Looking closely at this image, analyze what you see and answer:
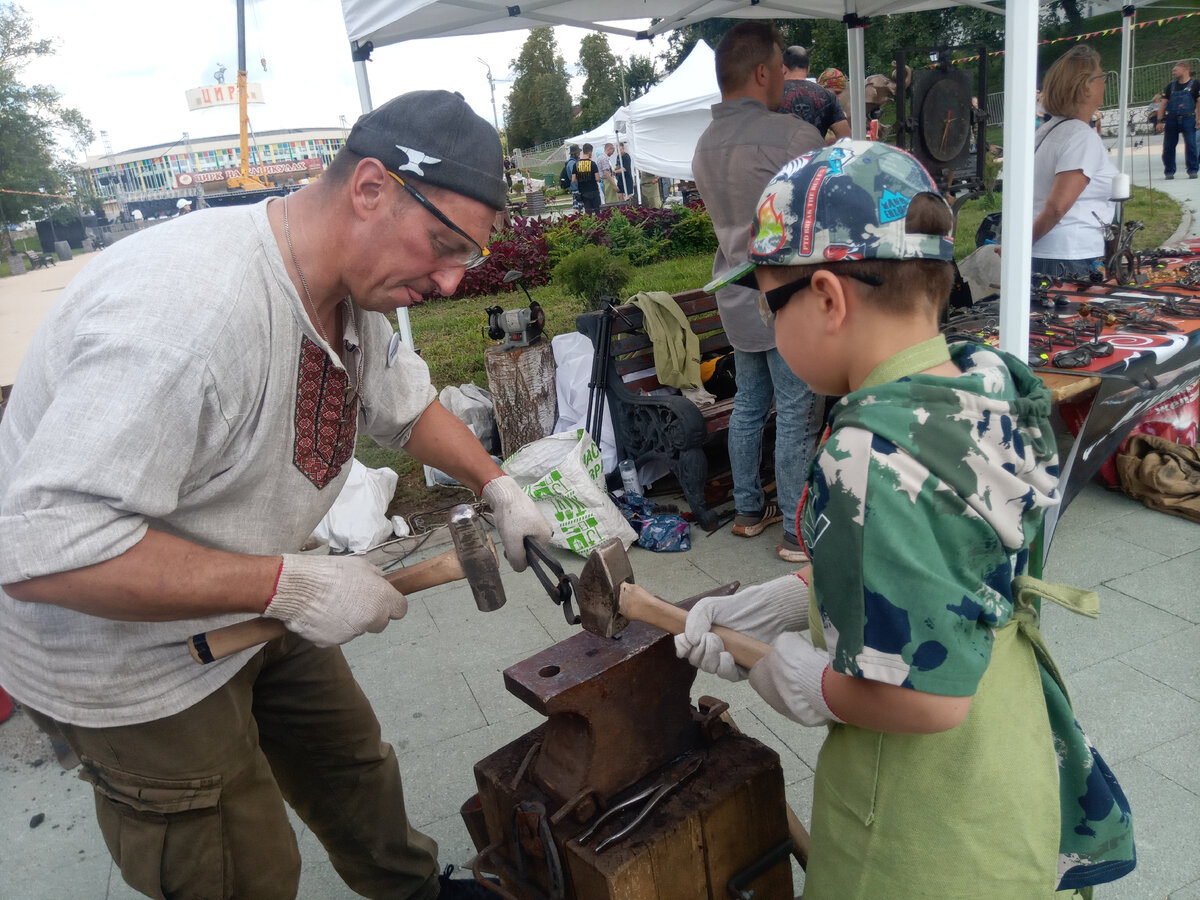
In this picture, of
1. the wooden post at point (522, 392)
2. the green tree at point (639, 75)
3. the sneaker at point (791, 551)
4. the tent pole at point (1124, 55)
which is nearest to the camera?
the sneaker at point (791, 551)

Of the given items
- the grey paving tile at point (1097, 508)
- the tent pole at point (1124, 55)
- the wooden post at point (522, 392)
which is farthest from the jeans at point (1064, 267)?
the tent pole at point (1124, 55)

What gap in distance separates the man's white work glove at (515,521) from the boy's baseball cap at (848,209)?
107cm

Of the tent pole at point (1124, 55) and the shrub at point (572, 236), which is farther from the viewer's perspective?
the shrub at point (572, 236)

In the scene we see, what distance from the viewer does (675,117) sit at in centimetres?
1770

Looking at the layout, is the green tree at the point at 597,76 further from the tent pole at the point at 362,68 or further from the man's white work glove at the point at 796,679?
the man's white work glove at the point at 796,679

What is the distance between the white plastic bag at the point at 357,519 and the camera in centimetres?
475

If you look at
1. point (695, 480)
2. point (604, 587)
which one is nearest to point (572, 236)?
point (695, 480)

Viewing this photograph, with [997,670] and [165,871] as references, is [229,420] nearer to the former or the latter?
[165,871]

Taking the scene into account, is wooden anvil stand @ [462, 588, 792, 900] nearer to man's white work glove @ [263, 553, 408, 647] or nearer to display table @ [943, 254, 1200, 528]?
man's white work glove @ [263, 553, 408, 647]

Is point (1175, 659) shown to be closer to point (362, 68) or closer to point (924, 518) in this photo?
point (924, 518)

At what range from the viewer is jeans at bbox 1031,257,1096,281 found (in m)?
4.73

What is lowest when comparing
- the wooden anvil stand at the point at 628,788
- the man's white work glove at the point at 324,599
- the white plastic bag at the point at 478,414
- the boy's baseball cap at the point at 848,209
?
the white plastic bag at the point at 478,414

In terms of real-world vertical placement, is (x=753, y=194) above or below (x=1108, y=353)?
above

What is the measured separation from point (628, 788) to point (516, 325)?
3613 millimetres
